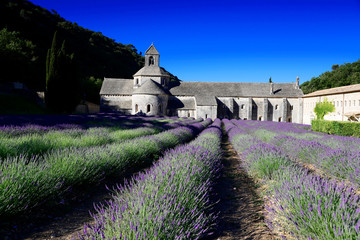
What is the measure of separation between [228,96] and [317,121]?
2080 cm

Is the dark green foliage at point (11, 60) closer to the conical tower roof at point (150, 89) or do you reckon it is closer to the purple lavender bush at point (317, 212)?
the conical tower roof at point (150, 89)

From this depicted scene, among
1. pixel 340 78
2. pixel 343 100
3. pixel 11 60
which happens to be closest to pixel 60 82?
pixel 11 60

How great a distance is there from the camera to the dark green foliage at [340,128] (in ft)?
43.2

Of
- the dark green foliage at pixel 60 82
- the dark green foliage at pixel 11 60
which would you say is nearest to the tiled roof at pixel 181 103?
the dark green foliage at pixel 60 82

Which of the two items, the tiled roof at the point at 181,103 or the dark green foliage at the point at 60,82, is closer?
the dark green foliage at the point at 60,82

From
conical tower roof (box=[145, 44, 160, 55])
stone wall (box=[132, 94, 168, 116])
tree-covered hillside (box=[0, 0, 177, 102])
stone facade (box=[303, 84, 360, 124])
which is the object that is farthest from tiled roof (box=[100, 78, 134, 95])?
stone facade (box=[303, 84, 360, 124])

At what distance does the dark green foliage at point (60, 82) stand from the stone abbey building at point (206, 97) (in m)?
10.5

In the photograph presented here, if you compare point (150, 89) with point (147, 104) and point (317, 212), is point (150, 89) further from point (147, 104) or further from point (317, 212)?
point (317, 212)

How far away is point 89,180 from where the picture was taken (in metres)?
3.62

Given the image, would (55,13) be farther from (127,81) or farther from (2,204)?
(2,204)

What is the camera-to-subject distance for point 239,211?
303 cm

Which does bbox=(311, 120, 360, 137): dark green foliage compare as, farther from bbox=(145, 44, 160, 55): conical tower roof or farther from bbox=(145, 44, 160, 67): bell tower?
bbox=(145, 44, 160, 55): conical tower roof

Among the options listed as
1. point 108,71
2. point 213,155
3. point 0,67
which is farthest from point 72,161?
point 108,71

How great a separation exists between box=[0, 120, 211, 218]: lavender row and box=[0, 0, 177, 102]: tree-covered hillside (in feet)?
66.9
